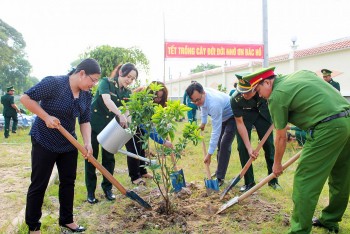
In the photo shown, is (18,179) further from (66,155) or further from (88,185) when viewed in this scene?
(66,155)

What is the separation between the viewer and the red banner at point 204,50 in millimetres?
11305

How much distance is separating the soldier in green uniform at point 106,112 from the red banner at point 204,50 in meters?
7.50

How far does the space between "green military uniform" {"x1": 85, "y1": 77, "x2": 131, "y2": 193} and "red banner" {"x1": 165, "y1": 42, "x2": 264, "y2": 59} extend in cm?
752

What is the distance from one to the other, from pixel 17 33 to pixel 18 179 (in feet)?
143

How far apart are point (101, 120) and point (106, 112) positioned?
12 centimetres

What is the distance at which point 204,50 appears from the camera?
11.6 metres

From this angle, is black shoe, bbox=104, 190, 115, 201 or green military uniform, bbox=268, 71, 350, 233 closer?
green military uniform, bbox=268, 71, 350, 233

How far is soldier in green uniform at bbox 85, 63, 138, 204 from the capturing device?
403 cm

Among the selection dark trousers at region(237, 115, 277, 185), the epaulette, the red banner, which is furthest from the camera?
the red banner

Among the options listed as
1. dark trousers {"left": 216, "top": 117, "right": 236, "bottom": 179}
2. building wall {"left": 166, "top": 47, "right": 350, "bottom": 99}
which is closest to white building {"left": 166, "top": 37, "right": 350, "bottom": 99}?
building wall {"left": 166, "top": 47, "right": 350, "bottom": 99}

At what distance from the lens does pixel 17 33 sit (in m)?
43.3

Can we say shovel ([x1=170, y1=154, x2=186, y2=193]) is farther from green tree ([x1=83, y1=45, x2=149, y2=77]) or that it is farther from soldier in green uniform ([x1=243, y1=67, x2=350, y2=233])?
green tree ([x1=83, y1=45, x2=149, y2=77])

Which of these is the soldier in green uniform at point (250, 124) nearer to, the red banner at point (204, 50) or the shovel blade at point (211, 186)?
the shovel blade at point (211, 186)

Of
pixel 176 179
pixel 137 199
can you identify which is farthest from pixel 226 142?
pixel 137 199
